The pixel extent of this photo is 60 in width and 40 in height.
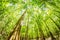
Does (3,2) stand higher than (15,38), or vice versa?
(3,2)

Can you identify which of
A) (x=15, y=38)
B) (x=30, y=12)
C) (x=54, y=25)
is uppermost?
(x=30, y=12)

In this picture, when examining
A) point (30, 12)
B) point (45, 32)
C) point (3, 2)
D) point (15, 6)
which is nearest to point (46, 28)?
point (45, 32)

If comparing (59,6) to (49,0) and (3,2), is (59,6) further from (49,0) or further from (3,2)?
(3,2)

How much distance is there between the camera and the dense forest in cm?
303

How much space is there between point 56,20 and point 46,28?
217mm

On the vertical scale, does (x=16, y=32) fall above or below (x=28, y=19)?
below

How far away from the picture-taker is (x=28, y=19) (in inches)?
120

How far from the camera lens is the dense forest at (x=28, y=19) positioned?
3.03 metres

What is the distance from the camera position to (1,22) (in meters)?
3.03

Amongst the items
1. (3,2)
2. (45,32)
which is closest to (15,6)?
(3,2)

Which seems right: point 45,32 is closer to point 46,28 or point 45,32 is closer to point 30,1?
point 46,28

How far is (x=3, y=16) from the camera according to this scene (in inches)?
119

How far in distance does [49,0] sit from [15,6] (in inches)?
22.9

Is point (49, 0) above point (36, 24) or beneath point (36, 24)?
above
